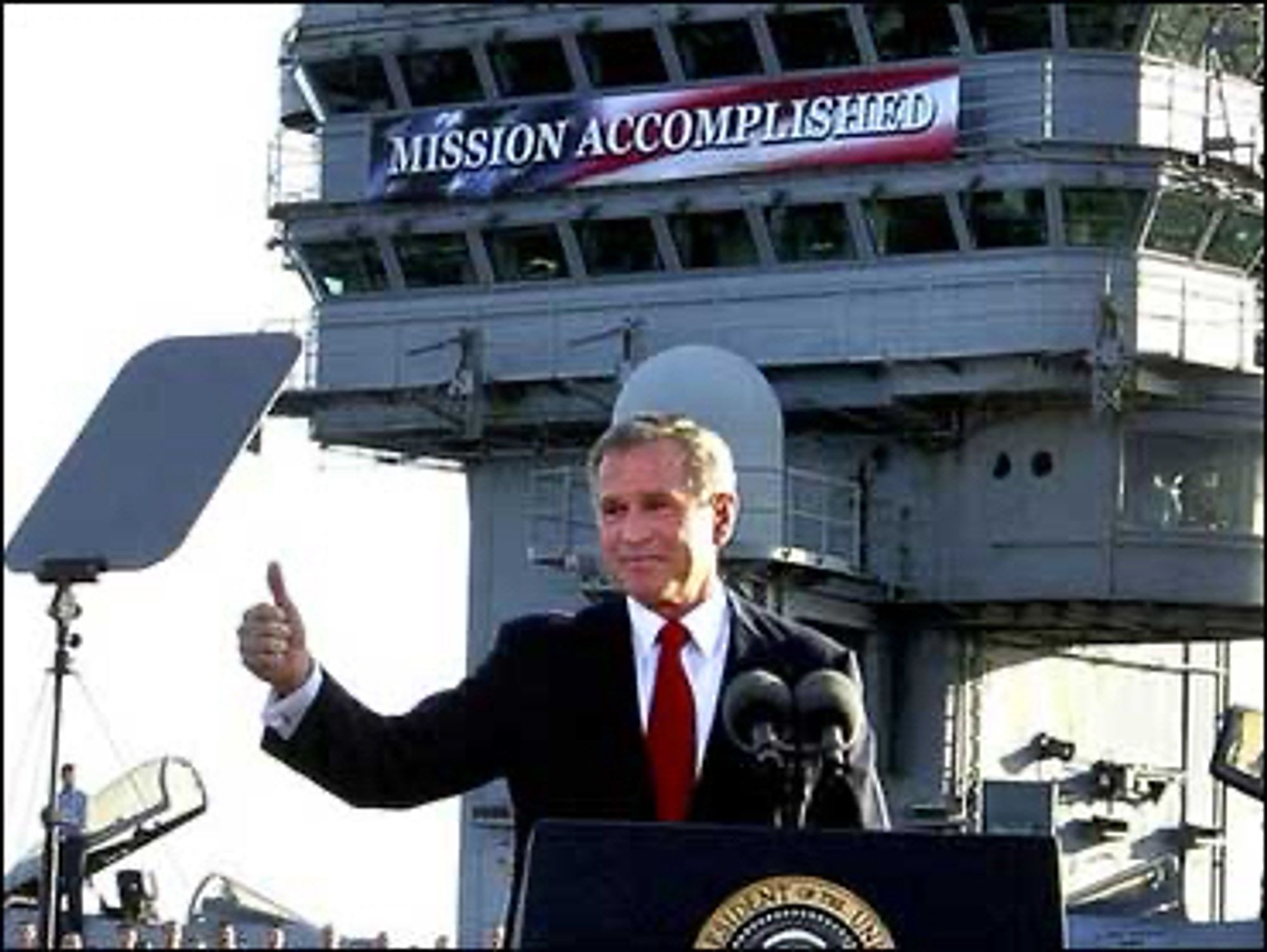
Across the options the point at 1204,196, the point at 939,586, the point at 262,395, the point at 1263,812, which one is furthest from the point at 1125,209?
the point at 262,395

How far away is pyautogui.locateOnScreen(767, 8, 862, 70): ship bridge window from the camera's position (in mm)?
52688

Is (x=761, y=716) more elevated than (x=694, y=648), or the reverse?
(x=694, y=648)

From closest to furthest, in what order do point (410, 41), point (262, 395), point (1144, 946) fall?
point (262, 395)
point (1144, 946)
point (410, 41)

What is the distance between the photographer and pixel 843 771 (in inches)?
275

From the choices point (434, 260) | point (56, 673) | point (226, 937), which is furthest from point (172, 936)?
point (56, 673)

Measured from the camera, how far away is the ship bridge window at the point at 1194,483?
2069 inches

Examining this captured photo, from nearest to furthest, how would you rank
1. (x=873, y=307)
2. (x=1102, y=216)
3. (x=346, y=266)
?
(x=873, y=307), (x=1102, y=216), (x=346, y=266)

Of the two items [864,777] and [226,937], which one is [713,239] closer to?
[226,937]

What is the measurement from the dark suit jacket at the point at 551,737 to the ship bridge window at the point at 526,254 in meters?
46.6

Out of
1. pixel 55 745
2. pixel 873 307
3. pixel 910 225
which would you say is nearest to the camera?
pixel 55 745

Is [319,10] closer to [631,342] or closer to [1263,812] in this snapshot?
[631,342]

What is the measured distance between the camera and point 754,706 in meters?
6.85

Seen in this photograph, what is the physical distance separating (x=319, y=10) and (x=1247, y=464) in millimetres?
13646

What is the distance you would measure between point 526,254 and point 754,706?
47572 mm
